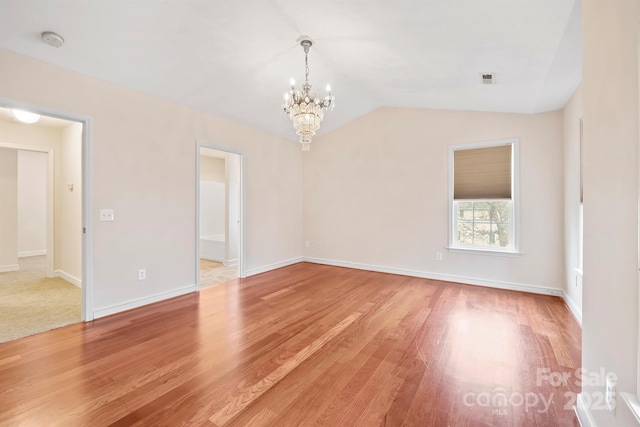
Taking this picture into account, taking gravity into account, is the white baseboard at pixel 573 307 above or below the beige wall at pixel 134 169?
below

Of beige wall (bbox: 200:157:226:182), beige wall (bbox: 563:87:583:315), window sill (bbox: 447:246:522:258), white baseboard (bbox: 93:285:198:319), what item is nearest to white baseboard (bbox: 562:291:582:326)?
beige wall (bbox: 563:87:583:315)

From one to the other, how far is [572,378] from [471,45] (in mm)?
2844

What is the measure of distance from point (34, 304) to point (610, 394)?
535 cm

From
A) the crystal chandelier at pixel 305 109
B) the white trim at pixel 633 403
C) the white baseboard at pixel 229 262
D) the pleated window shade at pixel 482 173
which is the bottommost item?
the white baseboard at pixel 229 262

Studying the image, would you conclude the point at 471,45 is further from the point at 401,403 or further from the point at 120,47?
the point at 120,47

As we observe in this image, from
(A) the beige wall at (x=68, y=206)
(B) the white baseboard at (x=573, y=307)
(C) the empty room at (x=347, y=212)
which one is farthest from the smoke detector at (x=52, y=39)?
(B) the white baseboard at (x=573, y=307)

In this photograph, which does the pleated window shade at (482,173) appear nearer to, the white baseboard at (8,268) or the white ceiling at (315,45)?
the white ceiling at (315,45)

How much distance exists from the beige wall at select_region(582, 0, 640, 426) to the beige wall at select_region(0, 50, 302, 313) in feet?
13.6

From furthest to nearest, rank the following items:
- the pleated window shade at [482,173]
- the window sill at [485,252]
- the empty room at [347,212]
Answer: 1. the pleated window shade at [482,173]
2. the window sill at [485,252]
3. the empty room at [347,212]

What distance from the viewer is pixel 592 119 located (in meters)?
1.52

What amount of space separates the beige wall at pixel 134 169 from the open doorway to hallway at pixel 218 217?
0.26 m

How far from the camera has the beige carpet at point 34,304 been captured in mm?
2781

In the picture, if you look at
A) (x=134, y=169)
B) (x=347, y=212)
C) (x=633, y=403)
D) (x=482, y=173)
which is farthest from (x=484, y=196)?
(x=134, y=169)

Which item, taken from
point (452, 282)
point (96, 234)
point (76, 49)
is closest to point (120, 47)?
point (76, 49)
